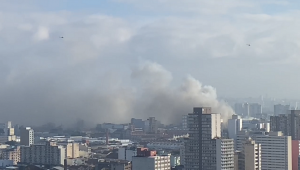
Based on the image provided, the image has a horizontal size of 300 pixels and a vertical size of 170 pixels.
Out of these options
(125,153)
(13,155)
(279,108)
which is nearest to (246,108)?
(279,108)

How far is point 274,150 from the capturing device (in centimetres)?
2291

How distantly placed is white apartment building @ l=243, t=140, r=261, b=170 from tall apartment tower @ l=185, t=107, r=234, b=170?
647 millimetres

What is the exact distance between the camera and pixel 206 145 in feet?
70.3

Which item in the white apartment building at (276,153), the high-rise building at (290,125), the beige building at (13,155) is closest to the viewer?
the white apartment building at (276,153)

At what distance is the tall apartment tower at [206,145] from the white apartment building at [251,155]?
25.5 inches

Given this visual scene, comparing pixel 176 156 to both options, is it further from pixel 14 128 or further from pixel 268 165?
pixel 14 128

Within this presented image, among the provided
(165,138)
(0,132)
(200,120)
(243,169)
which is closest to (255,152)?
(243,169)

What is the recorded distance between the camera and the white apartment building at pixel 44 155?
3272 cm

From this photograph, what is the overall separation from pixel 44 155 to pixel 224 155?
14552mm

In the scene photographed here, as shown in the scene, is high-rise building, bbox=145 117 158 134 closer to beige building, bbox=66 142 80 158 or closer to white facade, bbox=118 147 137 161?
beige building, bbox=66 142 80 158

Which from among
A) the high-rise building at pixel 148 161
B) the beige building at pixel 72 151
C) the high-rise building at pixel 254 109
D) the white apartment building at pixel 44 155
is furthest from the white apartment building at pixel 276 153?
the high-rise building at pixel 254 109

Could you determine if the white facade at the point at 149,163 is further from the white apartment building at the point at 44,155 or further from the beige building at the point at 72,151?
the beige building at the point at 72,151

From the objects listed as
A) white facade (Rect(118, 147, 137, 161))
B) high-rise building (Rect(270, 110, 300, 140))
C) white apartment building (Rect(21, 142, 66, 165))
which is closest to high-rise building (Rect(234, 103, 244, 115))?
high-rise building (Rect(270, 110, 300, 140))

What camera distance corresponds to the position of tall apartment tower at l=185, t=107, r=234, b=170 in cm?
2100
